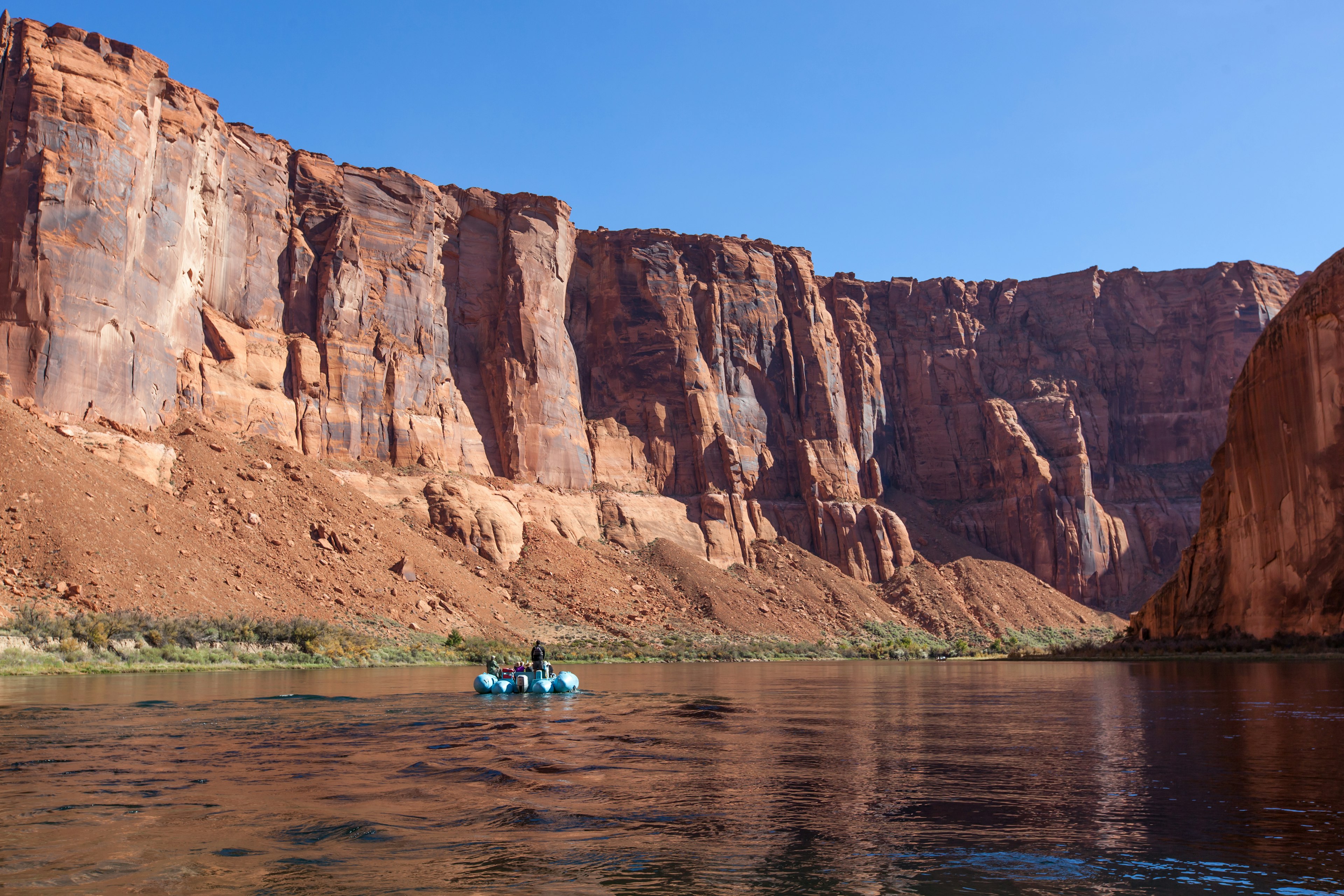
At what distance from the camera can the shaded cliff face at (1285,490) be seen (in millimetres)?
45500

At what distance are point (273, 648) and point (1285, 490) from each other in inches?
1871

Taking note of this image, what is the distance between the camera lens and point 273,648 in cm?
4909

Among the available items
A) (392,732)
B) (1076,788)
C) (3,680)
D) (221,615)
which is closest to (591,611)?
(221,615)

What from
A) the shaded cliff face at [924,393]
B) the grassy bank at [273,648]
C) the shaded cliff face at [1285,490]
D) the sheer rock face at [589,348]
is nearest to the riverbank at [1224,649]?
the shaded cliff face at [1285,490]

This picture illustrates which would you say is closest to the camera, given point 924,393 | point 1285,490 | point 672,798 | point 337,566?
point 672,798

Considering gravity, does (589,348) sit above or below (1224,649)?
above

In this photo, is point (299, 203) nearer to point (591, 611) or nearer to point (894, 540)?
point (591, 611)

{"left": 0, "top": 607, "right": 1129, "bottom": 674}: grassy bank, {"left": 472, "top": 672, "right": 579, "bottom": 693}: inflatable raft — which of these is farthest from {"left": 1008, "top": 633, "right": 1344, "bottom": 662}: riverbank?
{"left": 472, "top": 672, "right": 579, "bottom": 693}: inflatable raft

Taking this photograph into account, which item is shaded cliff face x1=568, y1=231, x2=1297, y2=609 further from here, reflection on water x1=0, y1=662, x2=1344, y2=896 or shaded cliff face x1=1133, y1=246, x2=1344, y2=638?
reflection on water x1=0, y1=662, x2=1344, y2=896

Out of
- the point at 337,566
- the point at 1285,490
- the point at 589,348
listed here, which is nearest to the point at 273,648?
the point at 337,566

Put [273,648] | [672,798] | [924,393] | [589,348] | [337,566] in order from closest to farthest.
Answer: [672,798]
[273,648]
[337,566]
[589,348]
[924,393]

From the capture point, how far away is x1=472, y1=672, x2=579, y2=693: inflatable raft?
1277 inches

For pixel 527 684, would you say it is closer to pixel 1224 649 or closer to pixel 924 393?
pixel 1224 649

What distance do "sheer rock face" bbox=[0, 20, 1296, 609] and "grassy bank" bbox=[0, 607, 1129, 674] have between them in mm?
16674
